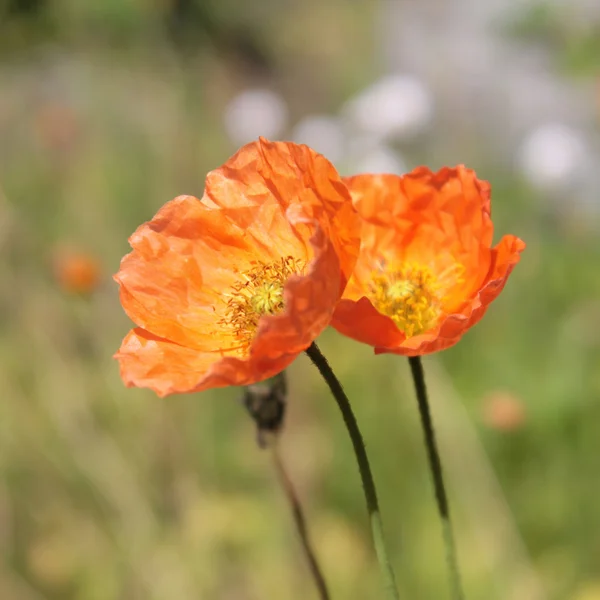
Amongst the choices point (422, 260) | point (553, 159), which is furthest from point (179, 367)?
point (553, 159)

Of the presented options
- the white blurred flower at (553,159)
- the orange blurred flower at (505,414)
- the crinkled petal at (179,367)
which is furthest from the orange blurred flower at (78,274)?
the white blurred flower at (553,159)

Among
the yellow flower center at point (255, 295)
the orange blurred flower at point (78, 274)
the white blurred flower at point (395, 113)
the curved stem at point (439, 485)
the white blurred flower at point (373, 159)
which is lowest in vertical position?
the curved stem at point (439, 485)

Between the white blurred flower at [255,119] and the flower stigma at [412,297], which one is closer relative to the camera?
the flower stigma at [412,297]

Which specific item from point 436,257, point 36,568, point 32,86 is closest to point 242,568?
point 36,568

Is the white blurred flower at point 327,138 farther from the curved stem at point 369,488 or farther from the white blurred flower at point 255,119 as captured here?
the curved stem at point 369,488

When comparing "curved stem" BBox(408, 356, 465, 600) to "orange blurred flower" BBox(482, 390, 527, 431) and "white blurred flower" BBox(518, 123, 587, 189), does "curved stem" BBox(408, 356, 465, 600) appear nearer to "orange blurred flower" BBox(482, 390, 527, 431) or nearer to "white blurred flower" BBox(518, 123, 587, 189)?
"orange blurred flower" BBox(482, 390, 527, 431)
